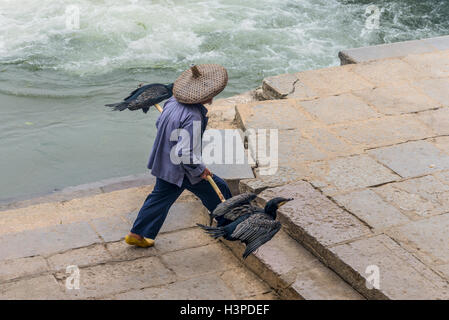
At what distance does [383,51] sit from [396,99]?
1.30 metres

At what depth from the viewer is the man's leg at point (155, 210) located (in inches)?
176

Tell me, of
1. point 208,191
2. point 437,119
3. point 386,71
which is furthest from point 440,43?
point 208,191

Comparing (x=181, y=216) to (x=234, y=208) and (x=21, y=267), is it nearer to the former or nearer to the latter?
(x=234, y=208)

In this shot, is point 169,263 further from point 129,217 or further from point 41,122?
point 41,122

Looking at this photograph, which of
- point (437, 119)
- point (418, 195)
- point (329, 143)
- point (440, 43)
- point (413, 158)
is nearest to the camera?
point (418, 195)

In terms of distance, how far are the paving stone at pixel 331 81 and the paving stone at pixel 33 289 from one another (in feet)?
11.1

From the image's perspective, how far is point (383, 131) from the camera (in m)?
5.84

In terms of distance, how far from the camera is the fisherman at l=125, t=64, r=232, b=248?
4.18 metres

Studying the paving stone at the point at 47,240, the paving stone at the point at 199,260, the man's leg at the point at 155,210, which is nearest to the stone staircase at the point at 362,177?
the paving stone at the point at 199,260

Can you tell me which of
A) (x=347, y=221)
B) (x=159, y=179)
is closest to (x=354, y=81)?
(x=347, y=221)

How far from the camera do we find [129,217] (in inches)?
201

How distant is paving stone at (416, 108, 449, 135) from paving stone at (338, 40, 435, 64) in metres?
1.43
